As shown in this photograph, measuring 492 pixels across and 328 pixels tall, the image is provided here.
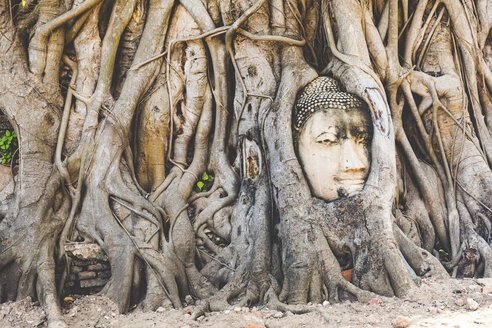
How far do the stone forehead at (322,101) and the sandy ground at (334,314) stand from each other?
145 centimetres

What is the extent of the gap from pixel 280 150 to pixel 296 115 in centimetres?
35

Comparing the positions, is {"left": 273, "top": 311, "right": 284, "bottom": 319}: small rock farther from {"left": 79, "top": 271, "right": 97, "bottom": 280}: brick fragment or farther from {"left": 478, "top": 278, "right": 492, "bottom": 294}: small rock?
{"left": 79, "top": 271, "right": 97, "bottom": 280}: brick fragment

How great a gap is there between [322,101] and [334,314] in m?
1.66

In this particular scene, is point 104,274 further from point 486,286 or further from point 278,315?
point 486,286

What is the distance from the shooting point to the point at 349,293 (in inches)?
97.2

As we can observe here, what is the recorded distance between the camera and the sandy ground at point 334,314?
1.94 m

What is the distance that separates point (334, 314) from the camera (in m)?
2.18

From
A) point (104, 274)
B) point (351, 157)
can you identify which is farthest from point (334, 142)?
point (104, 274)

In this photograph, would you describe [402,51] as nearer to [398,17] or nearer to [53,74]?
[398,17]

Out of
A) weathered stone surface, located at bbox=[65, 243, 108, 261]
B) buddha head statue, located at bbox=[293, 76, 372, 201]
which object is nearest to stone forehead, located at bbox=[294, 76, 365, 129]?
buddha head statue, located at bbox=[293, 76, 372, 201]

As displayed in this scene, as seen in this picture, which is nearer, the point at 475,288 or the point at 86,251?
the point at 475,288

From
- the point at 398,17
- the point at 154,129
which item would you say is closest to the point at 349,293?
the point at 154,129

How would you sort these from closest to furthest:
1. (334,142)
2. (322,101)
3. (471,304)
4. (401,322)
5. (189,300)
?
1. (401,322)
2. (471,304)
3. (189,300)
4. (334,142)
5. (322,101)

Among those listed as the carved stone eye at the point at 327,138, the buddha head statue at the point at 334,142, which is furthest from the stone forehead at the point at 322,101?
the carved stone eye at the point at 327,138
